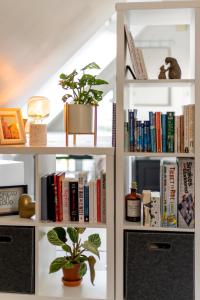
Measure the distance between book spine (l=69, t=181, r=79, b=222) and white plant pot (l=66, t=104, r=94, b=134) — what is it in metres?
0.29

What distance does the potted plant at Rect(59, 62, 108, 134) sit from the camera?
2.22 meters

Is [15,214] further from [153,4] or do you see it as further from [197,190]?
[153,4]

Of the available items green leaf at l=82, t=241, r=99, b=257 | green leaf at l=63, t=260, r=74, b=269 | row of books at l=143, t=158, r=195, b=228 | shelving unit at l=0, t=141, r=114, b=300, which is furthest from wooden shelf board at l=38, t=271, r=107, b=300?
row of books at l=143, t=158, r=195, b=228

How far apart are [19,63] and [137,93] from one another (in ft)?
8.91

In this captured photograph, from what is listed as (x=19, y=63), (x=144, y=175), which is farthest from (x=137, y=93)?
Result: (x=19, y=63)

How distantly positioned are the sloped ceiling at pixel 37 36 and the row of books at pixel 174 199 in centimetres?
101

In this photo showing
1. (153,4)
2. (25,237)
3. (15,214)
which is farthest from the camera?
(15,214)

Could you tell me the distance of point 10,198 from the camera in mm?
2338

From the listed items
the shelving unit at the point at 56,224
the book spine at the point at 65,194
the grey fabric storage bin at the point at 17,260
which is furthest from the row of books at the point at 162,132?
the grey fabric storage bin at the point at 17,260

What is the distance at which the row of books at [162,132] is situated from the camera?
6.82 feet

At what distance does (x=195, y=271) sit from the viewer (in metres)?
2.09

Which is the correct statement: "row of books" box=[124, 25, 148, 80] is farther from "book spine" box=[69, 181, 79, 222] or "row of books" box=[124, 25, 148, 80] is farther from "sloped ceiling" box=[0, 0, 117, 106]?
"book spine" box=[69, 181, 79, 222]

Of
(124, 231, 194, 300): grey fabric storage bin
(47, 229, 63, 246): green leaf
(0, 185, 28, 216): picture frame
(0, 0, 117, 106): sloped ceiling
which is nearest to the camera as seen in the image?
(0, 0, 117, 106): sloped ceiling

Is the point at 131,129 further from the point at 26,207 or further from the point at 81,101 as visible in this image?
the point at 26,207
